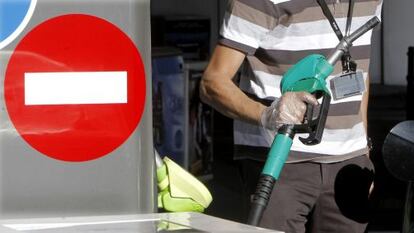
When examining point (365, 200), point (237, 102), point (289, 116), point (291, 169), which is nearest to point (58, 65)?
point (289, 116)

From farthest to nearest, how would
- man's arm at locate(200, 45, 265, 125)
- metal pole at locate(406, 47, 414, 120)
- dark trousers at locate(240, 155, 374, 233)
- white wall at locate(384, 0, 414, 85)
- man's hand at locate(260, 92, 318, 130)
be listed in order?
white wall at locate(384, 0, 414, 85) < metal pole at locate(406, 47, 414, 120) < dark trousers at locate(240, 155, 374, 233) < man's arm at locate(200, 45, 265, 125) < man's hand at locate(260, 92, 318, 130)

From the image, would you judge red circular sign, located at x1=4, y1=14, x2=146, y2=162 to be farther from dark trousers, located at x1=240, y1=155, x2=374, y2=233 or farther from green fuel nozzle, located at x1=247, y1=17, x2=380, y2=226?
dark trousers, located at x1=240, y1=155, x2=374, y2=233

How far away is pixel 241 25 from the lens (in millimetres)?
3395

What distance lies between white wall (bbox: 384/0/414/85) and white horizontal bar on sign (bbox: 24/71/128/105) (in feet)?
34.3

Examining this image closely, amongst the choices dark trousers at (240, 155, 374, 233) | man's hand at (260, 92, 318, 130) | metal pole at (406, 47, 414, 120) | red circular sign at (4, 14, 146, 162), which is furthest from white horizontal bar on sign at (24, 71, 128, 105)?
metal pole at (406, 47, 414, 120)

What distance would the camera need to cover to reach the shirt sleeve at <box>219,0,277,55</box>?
3.38 meters

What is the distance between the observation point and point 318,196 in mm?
3555

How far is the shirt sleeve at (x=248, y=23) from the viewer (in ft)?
11.1

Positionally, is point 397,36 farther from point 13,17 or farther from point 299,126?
point 13,17

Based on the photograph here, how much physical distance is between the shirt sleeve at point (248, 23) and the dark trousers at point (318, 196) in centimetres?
43

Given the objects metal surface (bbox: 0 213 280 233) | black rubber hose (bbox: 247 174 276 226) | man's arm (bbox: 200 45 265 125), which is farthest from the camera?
man's arm (bbox: 200 45 265 125)

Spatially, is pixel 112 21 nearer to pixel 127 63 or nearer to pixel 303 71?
pixel 127 63

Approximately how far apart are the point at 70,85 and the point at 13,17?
0.19 meters

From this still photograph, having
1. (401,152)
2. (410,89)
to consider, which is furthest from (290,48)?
(410,89)
